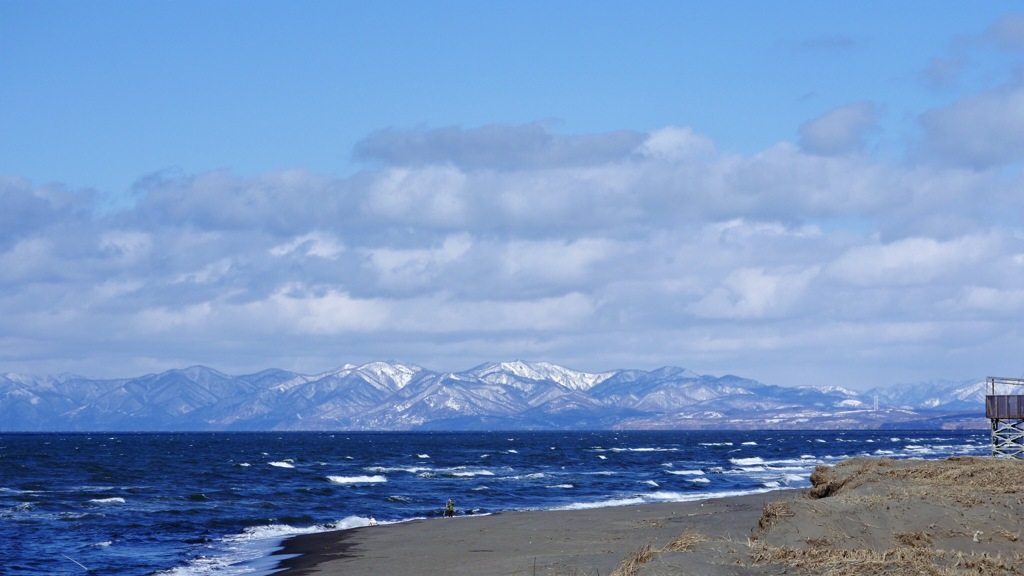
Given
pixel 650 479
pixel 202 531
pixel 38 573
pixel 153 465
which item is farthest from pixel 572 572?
pixel 153 465

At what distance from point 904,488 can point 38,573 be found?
960 inches

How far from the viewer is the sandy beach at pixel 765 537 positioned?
61.0 ft

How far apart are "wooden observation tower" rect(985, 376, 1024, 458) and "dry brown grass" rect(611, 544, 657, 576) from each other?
4032cm

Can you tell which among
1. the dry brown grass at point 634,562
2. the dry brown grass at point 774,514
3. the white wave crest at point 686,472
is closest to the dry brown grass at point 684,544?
the dry brown grass at point 634,562

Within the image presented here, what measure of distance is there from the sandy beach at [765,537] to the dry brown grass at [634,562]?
4 centimetres

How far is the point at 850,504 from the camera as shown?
24.7 metres

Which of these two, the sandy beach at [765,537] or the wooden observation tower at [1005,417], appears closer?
the sandy beach at [765,537]

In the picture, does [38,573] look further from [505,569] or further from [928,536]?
[928,536]

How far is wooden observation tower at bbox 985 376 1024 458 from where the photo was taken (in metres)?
54.4

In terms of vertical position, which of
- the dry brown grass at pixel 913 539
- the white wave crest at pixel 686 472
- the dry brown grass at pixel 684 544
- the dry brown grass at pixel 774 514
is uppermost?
the dry brown grass at pixel 774 514

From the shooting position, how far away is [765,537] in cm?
2228

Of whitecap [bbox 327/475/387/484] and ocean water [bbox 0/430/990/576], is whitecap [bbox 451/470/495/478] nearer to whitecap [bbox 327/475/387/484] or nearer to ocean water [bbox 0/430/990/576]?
ocean water [bbox 0/430/990/576]

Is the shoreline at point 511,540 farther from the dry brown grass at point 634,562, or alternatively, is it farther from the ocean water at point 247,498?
the ocean water at point 247,498

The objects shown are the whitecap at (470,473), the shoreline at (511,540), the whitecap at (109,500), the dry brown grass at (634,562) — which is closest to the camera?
the dry brown grass at (634,562)
